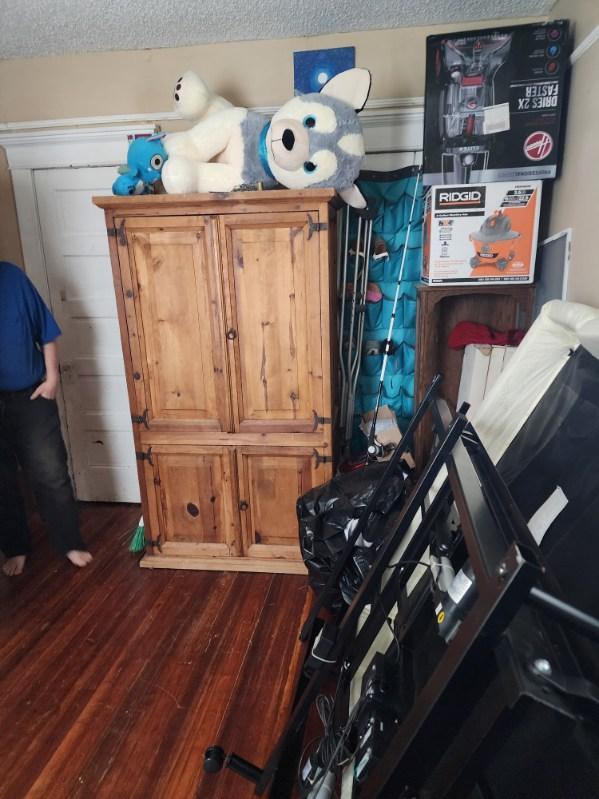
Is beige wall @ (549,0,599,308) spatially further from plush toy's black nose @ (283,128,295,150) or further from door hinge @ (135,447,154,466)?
door hinge @ (135,447,154,466)

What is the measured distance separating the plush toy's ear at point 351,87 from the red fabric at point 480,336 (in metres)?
0.99

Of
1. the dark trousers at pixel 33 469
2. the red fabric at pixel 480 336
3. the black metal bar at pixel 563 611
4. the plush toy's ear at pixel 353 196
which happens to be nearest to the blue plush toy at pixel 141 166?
the plush toy's ear at pixel 353 196

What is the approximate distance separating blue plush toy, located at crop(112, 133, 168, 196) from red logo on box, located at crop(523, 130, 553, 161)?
1424 millimetres

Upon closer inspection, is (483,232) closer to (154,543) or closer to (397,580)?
(397,580)

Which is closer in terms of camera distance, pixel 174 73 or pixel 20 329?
pixel 20 329

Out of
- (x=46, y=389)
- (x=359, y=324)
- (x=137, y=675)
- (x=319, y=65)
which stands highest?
(x=319, y=65)

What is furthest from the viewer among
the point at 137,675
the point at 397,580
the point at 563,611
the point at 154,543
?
the point at 154,543

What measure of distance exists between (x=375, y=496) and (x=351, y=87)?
5.21 ft

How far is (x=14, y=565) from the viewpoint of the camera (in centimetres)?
233

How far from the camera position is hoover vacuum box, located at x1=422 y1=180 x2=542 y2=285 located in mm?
1854

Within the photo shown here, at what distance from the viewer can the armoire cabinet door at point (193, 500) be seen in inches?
88.5


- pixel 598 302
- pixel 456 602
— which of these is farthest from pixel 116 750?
pixel 598 302

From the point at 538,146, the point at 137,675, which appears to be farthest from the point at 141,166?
the point at 137,675

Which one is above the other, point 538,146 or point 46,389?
point 538,146
